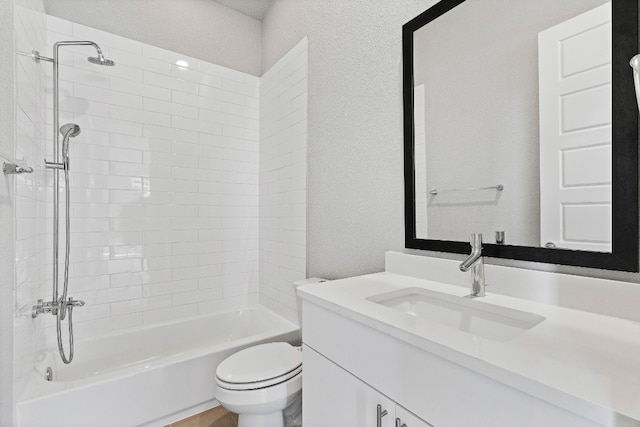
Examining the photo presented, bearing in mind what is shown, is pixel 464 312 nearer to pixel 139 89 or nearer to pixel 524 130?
pixel 524 130

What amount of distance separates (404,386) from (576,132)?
866 millimetres

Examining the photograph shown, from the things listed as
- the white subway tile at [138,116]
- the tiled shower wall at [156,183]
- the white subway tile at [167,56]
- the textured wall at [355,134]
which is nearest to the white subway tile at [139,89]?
the tiled shower wall at [156,183]

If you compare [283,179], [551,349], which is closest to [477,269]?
[551,349]

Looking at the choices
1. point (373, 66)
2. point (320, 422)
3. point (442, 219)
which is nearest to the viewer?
point (320, 422)

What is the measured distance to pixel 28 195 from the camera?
1552 millimetres

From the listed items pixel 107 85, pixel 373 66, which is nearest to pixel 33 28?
pixel 107 85

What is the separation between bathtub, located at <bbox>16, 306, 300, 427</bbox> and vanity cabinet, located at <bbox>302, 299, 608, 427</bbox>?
92 cm

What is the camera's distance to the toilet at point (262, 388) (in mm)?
1384

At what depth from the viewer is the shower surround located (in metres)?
2.04

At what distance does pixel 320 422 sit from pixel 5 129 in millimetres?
1532

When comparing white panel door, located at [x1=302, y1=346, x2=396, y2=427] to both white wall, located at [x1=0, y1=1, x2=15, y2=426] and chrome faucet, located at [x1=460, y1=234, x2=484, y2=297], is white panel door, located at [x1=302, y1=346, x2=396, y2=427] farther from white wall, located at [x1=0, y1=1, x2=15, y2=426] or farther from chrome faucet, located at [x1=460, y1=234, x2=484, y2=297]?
white wall, located at [x1=0, y1=1, x2=15, y2=426]

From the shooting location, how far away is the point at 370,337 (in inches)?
34.8

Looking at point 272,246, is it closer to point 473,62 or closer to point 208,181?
point 208,181

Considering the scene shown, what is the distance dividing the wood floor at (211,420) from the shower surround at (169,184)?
0.73 m
